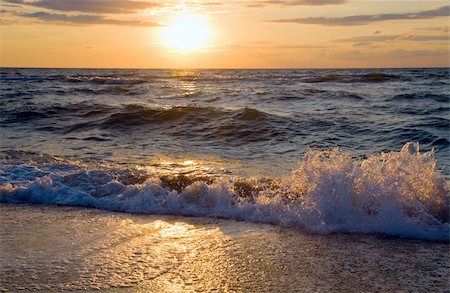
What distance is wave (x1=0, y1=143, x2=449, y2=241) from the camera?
525 centimetres

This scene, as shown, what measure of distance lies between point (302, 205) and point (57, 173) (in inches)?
156

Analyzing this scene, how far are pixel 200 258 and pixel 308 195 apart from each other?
1.90 metres

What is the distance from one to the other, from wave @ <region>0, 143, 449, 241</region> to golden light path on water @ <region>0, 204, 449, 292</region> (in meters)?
0.30

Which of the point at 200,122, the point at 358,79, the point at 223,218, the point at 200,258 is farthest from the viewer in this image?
the point at 358,79

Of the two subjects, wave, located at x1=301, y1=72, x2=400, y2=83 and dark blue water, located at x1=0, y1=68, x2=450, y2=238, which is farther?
wave, located at x1=301, y1=72, x2=400, y2=83

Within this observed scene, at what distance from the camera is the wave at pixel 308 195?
525cm

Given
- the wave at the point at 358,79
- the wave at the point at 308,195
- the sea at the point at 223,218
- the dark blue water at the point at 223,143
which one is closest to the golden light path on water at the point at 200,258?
the sea at the point at 223,218

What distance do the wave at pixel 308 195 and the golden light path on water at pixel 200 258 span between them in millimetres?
301

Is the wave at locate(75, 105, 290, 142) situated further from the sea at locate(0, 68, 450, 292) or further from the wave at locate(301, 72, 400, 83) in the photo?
the wave at locate(301, 72, 400, 83)

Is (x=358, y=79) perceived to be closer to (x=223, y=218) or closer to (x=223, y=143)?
(x=223, y=143)

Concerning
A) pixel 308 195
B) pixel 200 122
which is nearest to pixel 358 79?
pixel 200 122

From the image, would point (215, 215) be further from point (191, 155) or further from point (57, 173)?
point (191, 155)

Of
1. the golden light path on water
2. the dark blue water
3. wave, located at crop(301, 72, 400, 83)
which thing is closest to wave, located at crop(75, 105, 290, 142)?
the dark blue water

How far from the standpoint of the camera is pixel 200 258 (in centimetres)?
428
